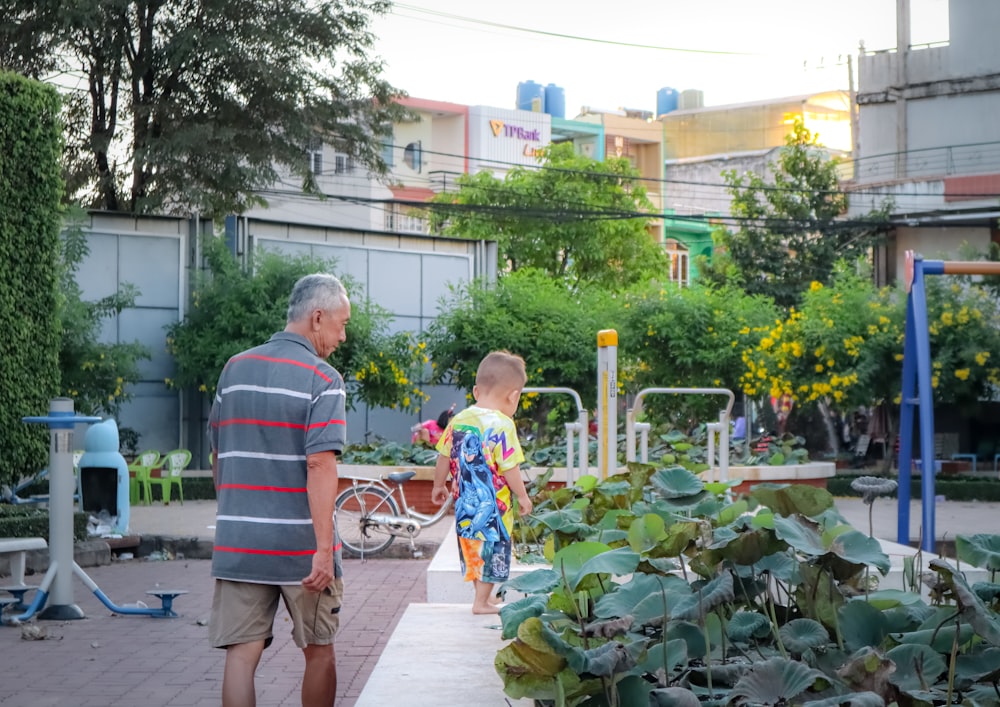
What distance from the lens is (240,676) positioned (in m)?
4.60

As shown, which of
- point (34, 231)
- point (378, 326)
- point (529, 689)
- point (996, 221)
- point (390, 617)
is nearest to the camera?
point (529, 689)

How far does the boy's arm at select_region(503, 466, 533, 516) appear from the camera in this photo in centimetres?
668

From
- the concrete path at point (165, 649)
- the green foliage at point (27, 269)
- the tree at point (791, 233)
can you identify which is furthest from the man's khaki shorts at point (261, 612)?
the tree at point (791, 233)

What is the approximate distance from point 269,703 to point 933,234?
106ft

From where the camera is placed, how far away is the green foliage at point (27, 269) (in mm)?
13195

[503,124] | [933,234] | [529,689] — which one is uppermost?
[503,124]

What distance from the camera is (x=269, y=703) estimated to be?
652 centimetres

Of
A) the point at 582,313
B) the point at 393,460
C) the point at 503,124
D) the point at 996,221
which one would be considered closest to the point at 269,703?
the point at 393,460

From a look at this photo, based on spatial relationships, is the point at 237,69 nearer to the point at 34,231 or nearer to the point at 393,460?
the point at 393,460

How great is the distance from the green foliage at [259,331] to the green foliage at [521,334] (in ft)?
4.40

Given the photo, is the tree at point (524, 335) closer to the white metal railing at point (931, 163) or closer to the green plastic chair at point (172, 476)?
the green plastic chair at point (172, 476)

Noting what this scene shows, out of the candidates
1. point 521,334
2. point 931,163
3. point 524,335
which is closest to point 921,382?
point 521,334

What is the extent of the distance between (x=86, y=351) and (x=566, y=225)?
28.4 metres

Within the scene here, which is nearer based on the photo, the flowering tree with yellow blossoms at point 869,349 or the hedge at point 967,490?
the hedge at point 967,490
